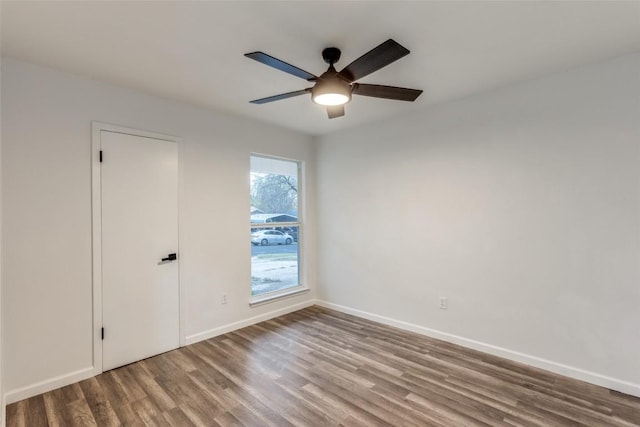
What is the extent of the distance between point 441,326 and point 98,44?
3.94 m

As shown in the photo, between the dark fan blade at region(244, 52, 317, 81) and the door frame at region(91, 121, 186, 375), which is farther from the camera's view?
the door frame at region(91, 121, 186, 375)

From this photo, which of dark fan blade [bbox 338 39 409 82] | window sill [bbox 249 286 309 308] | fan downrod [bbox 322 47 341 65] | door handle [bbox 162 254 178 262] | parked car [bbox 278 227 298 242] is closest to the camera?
dark fan blade [bbox 338 39 409 82]

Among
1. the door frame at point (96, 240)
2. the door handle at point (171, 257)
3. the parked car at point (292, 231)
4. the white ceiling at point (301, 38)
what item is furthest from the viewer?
the parked car at point (292, 231)

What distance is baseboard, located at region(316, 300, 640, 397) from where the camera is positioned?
7.70 ft

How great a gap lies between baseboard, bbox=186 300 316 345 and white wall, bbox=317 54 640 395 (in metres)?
0.95

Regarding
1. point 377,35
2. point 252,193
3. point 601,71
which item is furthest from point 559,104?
point 252,193

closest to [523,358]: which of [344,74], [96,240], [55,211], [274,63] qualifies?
[344,74]

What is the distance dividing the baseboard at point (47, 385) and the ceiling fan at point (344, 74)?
2801mm

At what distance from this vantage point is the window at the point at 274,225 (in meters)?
4.02

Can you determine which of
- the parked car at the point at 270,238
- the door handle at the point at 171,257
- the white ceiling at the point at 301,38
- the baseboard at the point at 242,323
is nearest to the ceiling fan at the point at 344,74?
the white ceiling at the point at 301,38

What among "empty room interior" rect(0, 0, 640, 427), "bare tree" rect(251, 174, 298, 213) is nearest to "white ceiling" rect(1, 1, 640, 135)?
"empty room interior" rect(0, 0, 640, 427)

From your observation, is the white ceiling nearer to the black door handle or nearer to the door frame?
the door frame

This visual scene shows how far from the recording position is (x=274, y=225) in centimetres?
424

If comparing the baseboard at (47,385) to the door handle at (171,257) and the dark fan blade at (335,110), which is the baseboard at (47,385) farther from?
the dark fan blade at (335,110)
